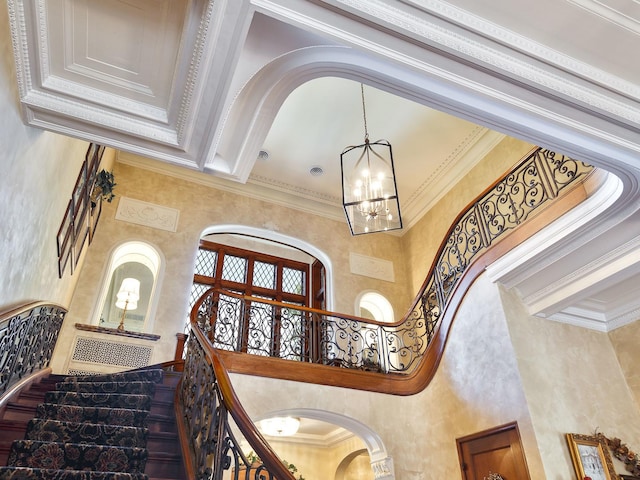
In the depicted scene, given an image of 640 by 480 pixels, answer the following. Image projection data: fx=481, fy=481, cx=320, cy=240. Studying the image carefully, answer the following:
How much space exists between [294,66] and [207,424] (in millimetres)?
2486

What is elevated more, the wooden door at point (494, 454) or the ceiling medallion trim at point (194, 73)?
the ceiling medallion trim at point (194, 73)

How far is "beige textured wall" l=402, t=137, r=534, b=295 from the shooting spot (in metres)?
8.16

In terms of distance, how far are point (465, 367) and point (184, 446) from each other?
3634 millimetres

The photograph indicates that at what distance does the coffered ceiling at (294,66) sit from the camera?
2.73 meters

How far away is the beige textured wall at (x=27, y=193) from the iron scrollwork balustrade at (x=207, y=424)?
62.2 inches

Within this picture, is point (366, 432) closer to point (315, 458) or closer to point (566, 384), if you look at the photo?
point (566, 384)

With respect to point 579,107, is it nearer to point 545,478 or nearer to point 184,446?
point 545,478

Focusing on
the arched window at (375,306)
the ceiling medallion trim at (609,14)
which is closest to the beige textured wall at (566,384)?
the ceiling medallion trim at (609,14)

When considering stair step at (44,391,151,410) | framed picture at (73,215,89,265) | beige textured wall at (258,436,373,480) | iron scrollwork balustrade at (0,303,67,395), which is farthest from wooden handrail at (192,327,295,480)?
beige textured wall at (258,436,373,480)

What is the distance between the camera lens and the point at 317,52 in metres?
2.88

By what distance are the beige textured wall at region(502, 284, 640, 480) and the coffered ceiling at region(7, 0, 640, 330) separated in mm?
2397

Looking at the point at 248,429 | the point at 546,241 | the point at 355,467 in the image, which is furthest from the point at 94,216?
Result: the point at 355,467

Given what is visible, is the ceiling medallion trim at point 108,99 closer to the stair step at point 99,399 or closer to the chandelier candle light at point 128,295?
the stair step at point 99,399

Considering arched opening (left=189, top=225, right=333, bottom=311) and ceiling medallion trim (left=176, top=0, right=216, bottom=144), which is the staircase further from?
arched opening (left=189, top=225, right=333, bottom=311)
